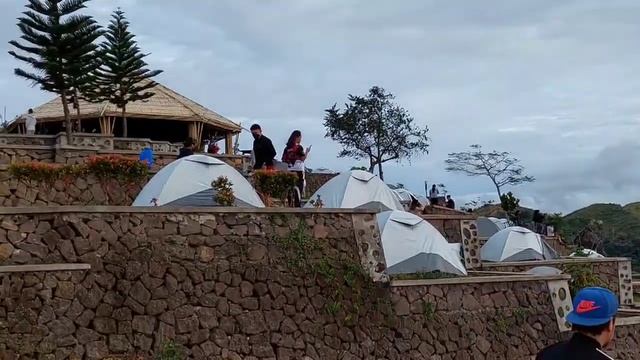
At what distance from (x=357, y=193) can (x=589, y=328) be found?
43.7 feet

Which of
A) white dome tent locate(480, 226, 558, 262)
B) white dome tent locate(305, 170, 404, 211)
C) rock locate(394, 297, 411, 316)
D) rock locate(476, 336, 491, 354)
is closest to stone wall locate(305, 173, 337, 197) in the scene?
white dome tent locate(480, 226, 558, 262)

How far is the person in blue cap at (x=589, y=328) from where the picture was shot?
4035 millimetres

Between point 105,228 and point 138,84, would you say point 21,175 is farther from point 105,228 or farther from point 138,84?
point 138,84

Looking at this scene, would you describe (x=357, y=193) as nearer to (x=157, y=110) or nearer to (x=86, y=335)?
(x=86, y=335)

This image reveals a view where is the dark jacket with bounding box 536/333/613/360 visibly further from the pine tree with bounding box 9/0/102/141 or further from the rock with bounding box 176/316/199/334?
the pine tree with bounding box 9/0/102/141

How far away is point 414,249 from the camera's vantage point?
14320 mm

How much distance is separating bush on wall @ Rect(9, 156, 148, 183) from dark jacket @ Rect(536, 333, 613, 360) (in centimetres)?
1128

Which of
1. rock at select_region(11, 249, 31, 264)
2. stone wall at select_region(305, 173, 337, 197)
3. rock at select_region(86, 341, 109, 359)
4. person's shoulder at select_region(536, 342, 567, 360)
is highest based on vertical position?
stone wall at select_region(305, 173, 337, 197)

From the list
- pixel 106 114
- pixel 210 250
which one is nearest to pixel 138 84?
pixel 106 114

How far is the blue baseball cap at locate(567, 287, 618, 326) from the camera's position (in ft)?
13.5

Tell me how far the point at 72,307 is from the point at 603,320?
7.82 meters

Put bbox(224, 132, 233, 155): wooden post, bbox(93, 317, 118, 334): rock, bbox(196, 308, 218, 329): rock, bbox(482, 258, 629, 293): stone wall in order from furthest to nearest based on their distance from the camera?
bbox(224, 132, 233, 155): wooden post < bbox(482, 258, 629, 293): stone wall < bbox(196, 308, 218, 329): rock < bbox(93, 317, 118, 334): rock

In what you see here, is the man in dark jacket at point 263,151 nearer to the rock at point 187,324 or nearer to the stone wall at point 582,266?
the rock at point 187,324

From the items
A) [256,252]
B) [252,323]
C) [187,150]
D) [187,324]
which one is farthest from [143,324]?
[187,150]
